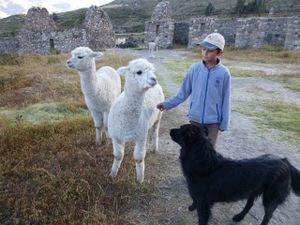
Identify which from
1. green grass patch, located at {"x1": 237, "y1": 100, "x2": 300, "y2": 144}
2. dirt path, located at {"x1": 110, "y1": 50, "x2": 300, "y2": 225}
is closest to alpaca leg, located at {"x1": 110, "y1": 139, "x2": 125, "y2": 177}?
dirt path, located at {"x1": 110, "y1": 50, "x2": 300, "y2": 225}

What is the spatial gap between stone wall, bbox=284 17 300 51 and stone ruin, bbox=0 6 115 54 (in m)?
13.8

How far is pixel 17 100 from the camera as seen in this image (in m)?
8.58

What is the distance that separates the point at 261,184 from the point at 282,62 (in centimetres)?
1658

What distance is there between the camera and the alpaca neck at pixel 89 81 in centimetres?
534

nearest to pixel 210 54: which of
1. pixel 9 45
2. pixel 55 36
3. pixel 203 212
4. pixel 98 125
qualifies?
pixel 203 212

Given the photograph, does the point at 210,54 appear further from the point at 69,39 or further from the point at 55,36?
the point at 69,39

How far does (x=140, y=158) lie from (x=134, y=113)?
666 mm

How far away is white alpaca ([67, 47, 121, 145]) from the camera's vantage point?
5250 mm

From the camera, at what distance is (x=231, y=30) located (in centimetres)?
2747

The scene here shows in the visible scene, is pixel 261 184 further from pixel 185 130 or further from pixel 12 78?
pixel 12 78

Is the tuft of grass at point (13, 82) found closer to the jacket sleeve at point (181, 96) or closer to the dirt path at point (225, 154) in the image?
the dirt path at point (225, 154)

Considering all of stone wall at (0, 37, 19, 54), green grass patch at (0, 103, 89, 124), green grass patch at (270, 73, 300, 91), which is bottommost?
stone wall at (0, 37, 19, 54)

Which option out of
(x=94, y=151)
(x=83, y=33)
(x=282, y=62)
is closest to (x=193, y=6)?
(x=83, y=33)

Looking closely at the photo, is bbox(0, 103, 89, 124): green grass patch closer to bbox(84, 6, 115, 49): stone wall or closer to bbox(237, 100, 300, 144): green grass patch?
bbox(237, 100, 300, 144): green grass patch
